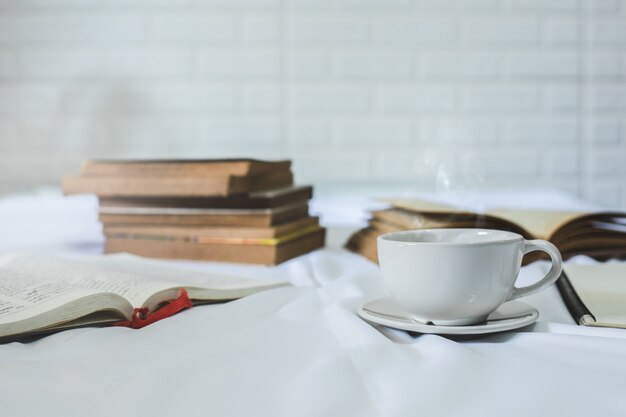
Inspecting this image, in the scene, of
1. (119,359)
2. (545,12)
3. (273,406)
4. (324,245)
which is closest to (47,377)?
(119,359)

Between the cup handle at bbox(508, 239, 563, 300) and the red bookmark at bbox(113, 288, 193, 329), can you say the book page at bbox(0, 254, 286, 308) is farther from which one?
the cup handle at bbox(508, 239, 563, 300)

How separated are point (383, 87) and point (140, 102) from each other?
0.80 m

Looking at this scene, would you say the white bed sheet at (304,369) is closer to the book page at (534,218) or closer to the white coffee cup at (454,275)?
the white coffee cup at (454,275)

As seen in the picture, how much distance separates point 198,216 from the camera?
4.05 ft

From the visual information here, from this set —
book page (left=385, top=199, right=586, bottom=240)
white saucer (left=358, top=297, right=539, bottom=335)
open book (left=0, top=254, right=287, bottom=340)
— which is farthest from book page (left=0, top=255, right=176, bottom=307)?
book page (left=385, top=199, right=586, bottom=240)

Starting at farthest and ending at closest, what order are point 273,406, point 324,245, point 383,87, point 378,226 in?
point 383,87
point 324,245
point 378,226
point 273,406

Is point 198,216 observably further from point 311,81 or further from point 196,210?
point 311,81

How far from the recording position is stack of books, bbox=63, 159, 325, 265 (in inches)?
46.1

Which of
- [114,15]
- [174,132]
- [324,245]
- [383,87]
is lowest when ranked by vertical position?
[324,245]

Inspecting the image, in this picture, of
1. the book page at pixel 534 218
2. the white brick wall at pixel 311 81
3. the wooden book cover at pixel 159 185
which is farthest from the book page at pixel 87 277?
the white brick wall at pixel 311 81

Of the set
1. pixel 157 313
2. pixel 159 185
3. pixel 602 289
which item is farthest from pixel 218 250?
pixel 602 289

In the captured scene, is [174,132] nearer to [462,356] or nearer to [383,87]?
[383,87]

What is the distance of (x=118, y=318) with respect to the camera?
0.65 meters

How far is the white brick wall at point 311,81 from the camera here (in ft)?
7.32
